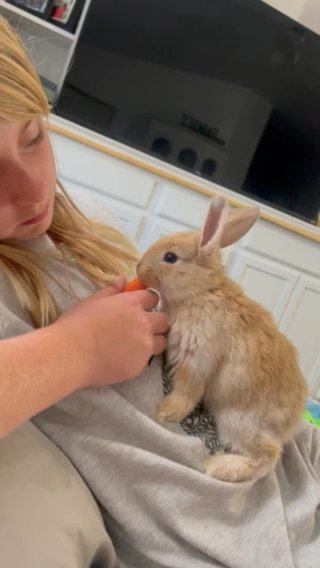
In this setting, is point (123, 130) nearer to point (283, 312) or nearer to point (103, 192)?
point (103, 192)

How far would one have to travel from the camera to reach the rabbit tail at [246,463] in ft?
2.19

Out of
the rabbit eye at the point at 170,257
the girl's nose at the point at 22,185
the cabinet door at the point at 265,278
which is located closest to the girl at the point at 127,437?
the girl's nose at the point at 22,185

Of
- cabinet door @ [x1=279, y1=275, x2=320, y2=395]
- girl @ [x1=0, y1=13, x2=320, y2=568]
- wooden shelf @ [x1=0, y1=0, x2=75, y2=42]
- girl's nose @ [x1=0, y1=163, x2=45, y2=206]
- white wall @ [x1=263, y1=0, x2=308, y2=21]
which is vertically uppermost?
white wall @ [x1=263, y1=0, x2=308, y2=21]

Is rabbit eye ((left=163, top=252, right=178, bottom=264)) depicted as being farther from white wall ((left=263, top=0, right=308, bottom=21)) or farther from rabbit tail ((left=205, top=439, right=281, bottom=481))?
white wall ((left=263, top=0, right=308, bottom=21))

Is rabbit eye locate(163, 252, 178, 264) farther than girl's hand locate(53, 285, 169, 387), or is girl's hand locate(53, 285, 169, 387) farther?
A: rabbit eye locate(163, 252, 178, 264)

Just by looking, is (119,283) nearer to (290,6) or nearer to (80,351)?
(80,351)

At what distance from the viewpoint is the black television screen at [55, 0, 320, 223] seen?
2.58 m

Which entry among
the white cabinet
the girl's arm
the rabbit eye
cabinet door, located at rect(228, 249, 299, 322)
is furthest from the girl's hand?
cabinet door, located at rect(228, 249, 299, 322)

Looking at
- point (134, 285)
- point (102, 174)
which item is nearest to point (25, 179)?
point (134, 285)

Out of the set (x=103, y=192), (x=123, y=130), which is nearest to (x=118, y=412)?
(x=103, y=192)

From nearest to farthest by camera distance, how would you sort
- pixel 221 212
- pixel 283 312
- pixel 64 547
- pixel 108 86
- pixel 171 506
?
pixel 64 547, pixel 171 506, pixel 221 212, pixel 108 86, pixel 283 312

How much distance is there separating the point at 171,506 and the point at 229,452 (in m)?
0.10

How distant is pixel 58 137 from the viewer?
2.29 metres

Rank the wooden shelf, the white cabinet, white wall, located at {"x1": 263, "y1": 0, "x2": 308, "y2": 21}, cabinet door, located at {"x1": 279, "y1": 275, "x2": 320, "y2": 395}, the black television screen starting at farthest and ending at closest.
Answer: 1. white wall, located at {"x1": 263, "y1": 0, "x2": 308, "y2": 21}
2. cabinet door, located at {"x1": 279, "y1": 275, "x2": 320, "y2": 395}
3. the black television screen
4. the wooden shelf
5. the white cabinet
